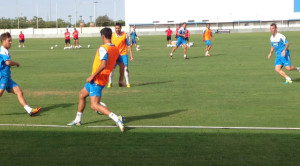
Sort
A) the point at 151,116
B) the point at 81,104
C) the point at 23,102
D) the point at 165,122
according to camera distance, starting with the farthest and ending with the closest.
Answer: the point at 23,102, the point at 151,116, the point at 165,122, the point at 81,104

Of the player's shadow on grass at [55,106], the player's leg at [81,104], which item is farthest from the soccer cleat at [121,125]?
the player's shadow on grass at [55,106]

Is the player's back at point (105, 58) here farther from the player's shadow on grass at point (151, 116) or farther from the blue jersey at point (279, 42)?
the blue jersey at point (279, 42)

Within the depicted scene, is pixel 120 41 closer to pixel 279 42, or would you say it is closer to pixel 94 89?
pixel 279 42

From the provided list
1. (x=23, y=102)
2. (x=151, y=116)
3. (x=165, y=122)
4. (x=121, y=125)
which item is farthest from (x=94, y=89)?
(x=23, y=102)

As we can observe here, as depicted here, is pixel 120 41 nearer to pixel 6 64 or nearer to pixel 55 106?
pixel 55 106

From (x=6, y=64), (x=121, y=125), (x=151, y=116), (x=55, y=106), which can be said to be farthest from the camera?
(x=55, y=106)

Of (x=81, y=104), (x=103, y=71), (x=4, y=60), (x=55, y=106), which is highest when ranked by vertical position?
(x=4, y=60)

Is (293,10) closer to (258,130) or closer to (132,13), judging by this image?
(132,13)

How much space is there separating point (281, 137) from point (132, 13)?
386 ft

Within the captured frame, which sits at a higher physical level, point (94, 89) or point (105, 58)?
point (105, 58)

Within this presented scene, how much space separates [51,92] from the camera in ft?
51.6

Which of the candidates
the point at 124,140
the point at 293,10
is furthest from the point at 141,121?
the point at 293,10

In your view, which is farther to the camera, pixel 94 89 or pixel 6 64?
pixel 6 64

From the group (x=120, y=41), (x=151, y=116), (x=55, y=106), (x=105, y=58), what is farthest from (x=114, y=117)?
(x=120, y=41)
